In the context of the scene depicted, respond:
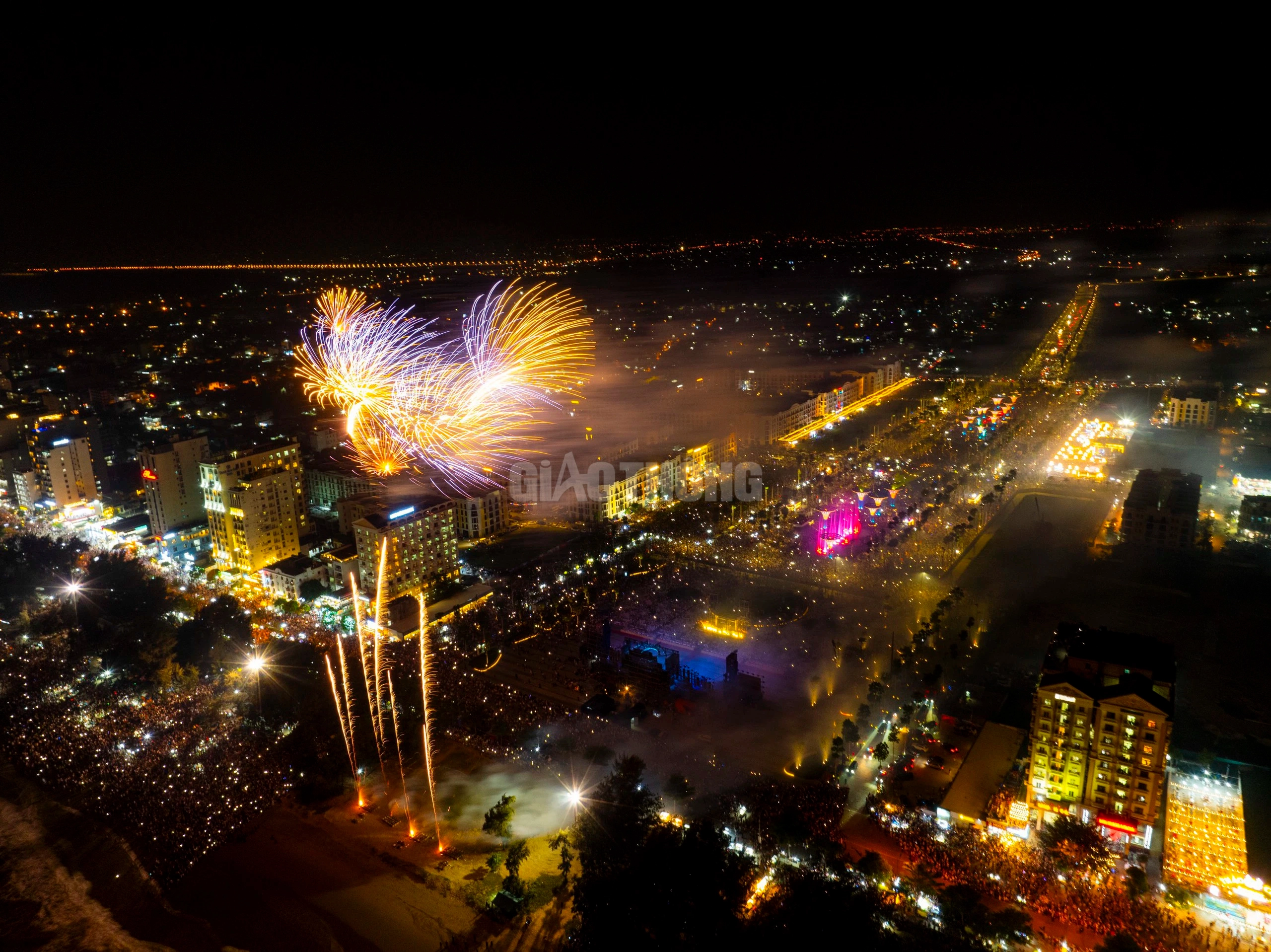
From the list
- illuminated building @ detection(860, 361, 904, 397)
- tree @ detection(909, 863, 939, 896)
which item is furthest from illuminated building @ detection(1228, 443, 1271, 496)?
tree @ detection(909, 863, 939, 896)

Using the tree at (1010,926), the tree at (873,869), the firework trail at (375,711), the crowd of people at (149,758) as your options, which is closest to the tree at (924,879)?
the tree at (873,869)

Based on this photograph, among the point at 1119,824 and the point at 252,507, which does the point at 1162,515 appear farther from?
the point at 252,507

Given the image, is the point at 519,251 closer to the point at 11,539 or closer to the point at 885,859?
the point at 11,539

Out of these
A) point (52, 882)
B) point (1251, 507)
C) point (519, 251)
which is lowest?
point (52, 882)

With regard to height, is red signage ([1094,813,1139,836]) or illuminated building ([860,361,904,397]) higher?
illuminated building ([860,361,904,397])

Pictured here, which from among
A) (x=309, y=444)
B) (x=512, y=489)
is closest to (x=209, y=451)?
(x=309, y=444)

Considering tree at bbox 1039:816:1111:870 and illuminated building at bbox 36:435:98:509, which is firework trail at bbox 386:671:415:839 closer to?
tree at bbox 1039:816:1111:870
